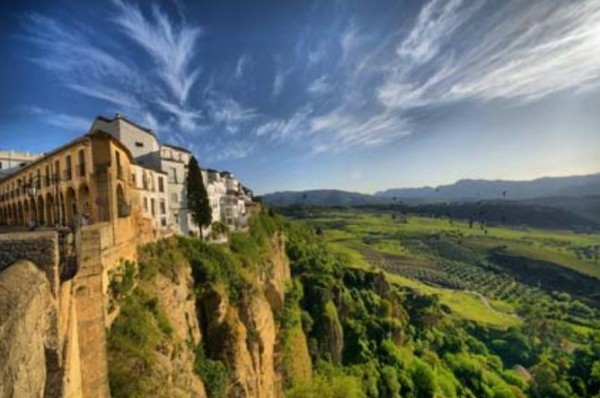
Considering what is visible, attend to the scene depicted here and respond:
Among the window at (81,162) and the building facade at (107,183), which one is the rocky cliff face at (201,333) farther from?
the window at (81,162)

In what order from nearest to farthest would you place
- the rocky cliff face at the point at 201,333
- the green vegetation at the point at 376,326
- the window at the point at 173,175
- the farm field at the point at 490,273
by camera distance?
the rocky cliff face at the point at 201,333 < the green vegetation at the point at 376,326 < the window at the point at 173,175 < the farm field at the point at 490,273

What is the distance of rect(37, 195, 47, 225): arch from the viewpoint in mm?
30419

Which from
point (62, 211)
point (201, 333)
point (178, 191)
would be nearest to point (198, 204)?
point (178, 191)

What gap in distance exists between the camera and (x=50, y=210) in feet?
97.3

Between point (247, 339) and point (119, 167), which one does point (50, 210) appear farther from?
point (247, 339)

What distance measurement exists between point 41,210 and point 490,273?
16396 centimetres

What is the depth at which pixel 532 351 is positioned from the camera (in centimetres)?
9294

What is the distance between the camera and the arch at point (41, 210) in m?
30.4

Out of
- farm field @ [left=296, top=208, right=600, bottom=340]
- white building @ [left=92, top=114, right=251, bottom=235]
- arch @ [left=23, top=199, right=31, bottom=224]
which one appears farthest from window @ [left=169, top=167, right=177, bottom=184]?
farm field @ [left=296, top=208, right=600, bottom=340]

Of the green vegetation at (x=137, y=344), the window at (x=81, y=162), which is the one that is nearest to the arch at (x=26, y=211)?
the window at (x=81, y=162)

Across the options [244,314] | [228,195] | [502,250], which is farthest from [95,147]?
[502,250]

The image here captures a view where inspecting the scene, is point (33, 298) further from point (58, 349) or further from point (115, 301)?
point (115, 301)

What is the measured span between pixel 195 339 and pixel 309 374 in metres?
19.8

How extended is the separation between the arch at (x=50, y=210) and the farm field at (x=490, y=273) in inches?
3058
